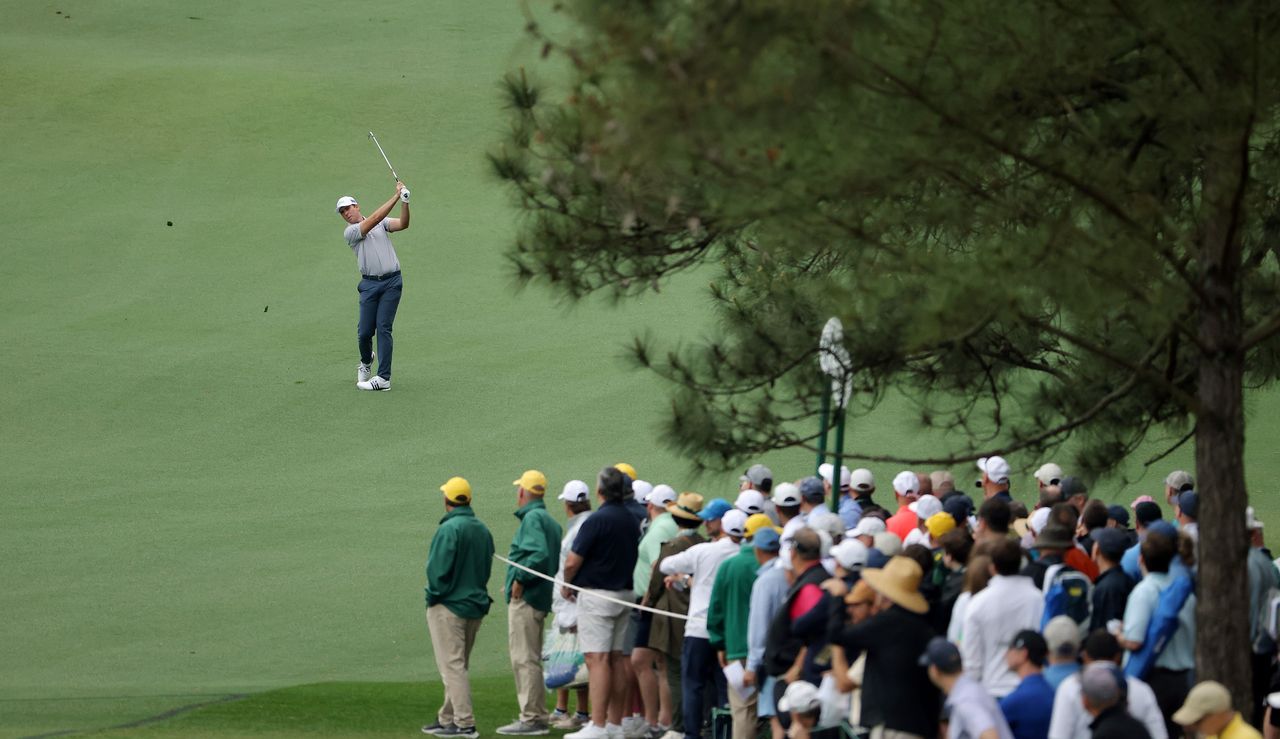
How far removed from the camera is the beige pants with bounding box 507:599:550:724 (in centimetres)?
1200

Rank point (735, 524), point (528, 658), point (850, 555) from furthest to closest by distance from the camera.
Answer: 1. point (528, 658)
2. point (735, 524)
3. point (850, 555)

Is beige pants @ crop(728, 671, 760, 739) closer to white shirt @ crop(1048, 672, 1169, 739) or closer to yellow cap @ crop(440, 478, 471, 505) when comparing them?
yellow cap @ crop(440, 478, 471, 505)

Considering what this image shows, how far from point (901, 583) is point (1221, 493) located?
1646 millimetres

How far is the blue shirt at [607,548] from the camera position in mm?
11594

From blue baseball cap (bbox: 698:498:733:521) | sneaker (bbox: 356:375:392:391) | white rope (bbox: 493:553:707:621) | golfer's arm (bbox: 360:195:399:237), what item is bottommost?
white rope (bbox: 493:553:707:621)

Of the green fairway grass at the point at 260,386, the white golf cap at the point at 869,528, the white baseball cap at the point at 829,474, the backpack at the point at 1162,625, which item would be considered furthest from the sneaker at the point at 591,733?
the backpack at the point at 1162,625

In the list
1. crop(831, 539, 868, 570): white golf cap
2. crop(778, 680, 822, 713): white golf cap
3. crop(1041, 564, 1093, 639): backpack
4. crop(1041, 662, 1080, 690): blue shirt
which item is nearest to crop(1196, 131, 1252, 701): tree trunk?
crop(1041, 564, 1093, 639): backpack

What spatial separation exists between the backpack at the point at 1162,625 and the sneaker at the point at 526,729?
4.47 meters

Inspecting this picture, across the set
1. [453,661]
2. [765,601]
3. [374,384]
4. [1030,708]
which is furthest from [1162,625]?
[374,384]

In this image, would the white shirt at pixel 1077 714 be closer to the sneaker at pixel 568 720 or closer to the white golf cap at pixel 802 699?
the white golf cap at pixel 802 699

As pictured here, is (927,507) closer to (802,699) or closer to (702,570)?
(702,570)

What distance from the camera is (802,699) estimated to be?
8.67m

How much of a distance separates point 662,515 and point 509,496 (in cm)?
634

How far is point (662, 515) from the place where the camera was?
38.8ft
